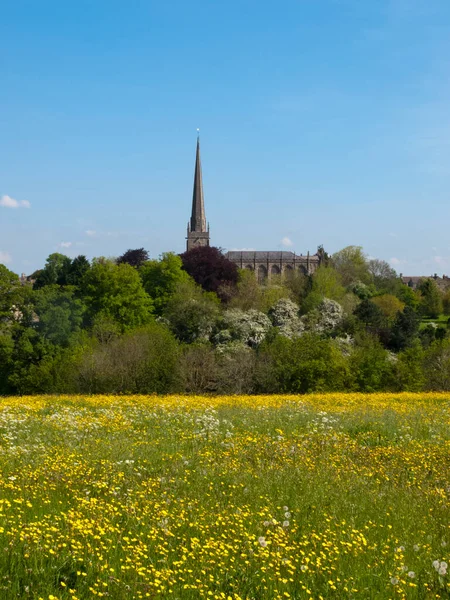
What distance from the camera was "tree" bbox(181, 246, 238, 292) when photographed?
66.8 m

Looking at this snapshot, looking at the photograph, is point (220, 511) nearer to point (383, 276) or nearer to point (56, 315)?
point (56, 315)

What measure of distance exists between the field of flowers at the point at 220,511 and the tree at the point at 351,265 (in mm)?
76494

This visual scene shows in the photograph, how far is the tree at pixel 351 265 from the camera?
304ft

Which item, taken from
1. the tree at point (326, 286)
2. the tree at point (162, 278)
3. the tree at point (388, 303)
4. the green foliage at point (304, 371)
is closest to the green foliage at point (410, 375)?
the green foliage at point (304, 371)

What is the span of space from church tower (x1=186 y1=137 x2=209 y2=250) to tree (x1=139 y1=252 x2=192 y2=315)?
243 ft

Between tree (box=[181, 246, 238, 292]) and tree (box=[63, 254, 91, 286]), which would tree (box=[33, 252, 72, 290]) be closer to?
tree (box=[63, 254, 91, 286])

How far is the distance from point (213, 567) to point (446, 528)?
321 cm

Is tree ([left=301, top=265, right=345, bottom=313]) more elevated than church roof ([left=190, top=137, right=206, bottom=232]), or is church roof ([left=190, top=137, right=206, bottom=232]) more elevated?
church roof ([left=190, top=137, right=206, bottom=232])

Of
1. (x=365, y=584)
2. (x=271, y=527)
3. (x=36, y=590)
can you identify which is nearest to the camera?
(x=36, y=590)

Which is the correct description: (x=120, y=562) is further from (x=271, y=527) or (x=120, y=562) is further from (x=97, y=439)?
(x=97, y=439)

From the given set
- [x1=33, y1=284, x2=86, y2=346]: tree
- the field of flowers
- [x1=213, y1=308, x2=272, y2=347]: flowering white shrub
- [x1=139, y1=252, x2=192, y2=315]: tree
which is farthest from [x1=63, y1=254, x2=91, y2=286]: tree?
the field of flowers

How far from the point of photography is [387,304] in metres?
72.2

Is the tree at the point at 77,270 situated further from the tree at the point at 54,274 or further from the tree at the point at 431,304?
the tree at the point at 431,304

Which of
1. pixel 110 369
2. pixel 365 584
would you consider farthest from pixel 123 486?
pixel 110 369
